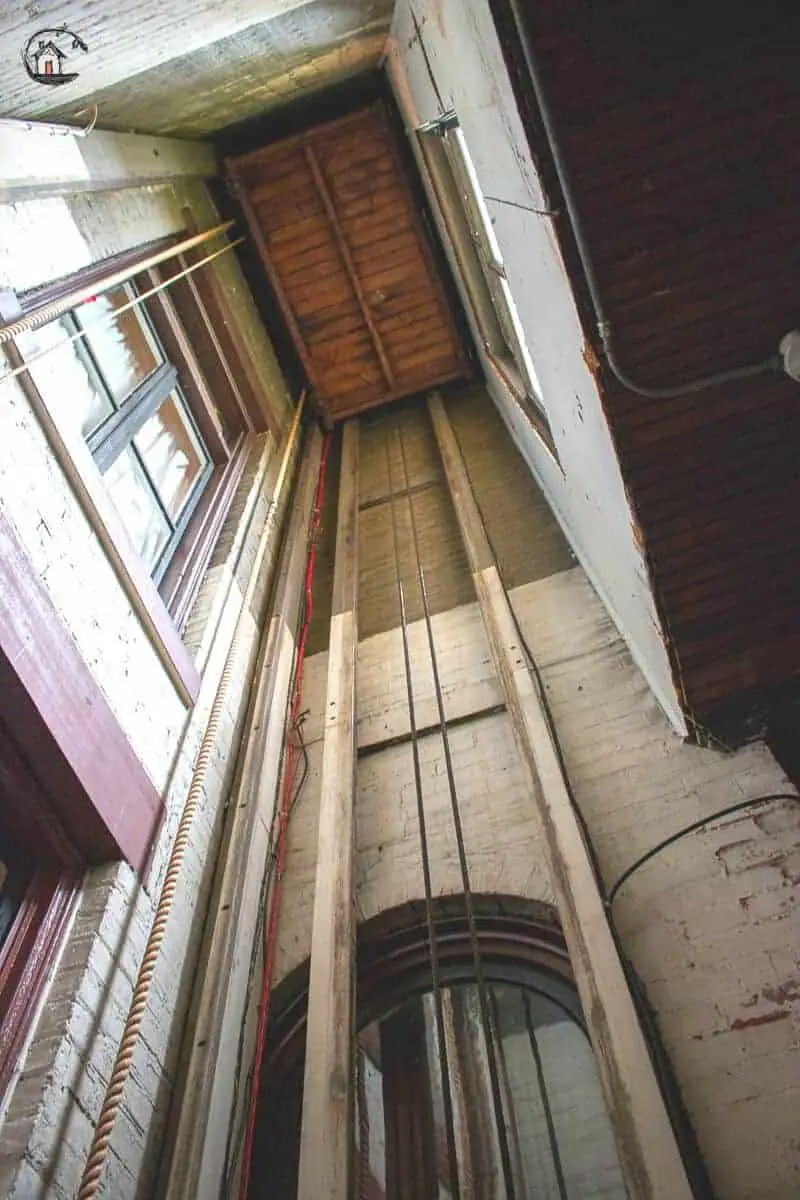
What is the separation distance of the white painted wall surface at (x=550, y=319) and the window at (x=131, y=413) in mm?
1885

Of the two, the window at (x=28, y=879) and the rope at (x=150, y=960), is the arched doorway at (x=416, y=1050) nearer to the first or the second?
the rope at (x=150, y=960)

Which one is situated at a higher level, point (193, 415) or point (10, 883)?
point (193, 415)

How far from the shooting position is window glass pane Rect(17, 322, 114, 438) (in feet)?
11.4

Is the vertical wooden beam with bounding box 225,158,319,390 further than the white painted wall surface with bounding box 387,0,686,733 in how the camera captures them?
Yes

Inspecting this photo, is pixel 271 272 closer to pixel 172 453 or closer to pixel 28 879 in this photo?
pixel 172 453

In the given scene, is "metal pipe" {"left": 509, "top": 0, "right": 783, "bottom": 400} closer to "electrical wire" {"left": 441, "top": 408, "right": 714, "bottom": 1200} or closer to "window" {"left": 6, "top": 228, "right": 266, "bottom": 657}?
"electrical wire" {"left": 441, "top": 408, "right": 714, "bottom": 1200}

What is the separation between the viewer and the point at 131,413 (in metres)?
4.46

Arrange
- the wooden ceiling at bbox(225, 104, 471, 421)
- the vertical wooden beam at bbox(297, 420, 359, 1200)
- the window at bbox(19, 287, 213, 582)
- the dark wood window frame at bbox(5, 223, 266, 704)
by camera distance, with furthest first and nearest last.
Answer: the wooden ceiling at bbox(225, 104, 471, 421) < the window at bbox(19, 287, 213, 582) < the dark wood window frame at bbox(5, 223, 266, 704) < the vertical wooden beam at bbox(297, 420, 359, 1200)

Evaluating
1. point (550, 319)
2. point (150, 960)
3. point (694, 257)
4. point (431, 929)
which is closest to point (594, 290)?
point (694, 257)

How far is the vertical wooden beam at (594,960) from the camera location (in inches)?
70.6

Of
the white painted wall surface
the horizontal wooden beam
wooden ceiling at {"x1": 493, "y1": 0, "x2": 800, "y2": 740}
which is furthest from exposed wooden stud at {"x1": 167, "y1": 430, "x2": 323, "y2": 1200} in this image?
wooden ceiling at {"x1": 493, "y1": 0, "x2": 800, "y2": 740}

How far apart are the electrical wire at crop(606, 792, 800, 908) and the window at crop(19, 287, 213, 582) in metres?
2.66

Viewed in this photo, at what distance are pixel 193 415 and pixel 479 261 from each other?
235cm

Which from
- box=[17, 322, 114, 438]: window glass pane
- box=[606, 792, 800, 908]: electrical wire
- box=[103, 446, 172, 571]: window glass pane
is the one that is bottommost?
box=[606, 792, 800, 908]: electrical wire
